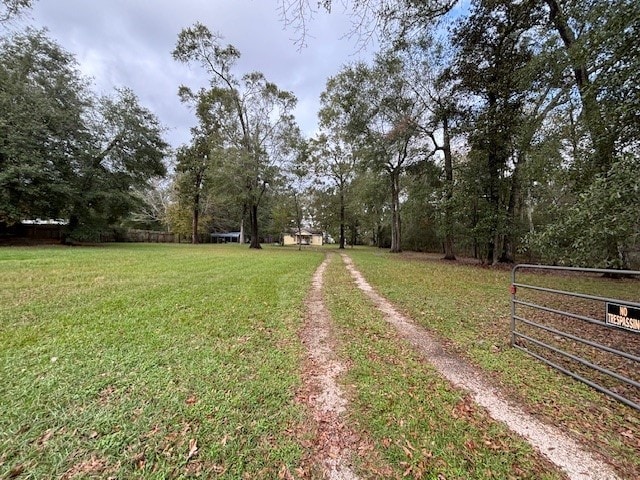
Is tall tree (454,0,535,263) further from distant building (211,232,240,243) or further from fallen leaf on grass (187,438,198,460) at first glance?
distant building (211,232,240,243)

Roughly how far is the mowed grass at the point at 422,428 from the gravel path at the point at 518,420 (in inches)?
4.0

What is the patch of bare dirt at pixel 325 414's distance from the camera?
1.72m

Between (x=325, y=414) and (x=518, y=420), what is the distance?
1.57 metres

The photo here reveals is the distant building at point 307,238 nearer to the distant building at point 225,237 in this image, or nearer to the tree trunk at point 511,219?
the distant building at point 225,237

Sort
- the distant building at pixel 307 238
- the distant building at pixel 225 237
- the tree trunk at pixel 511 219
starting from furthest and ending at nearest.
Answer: the distant building at pixel 307 238, the distant building at pixel 225 237, the tree trunk at pixel 511 219

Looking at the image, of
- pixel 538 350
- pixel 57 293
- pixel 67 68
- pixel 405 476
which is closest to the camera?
pixel 405 476

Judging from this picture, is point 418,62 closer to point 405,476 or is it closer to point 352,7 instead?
point 352,7

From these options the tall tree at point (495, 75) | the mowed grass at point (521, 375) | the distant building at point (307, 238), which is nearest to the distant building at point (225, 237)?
the distant building at point (307, 238)

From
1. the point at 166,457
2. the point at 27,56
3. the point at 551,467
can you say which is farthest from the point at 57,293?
the point at 27,56

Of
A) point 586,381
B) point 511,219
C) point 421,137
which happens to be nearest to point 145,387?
point 586,381

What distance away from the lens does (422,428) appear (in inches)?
81.4

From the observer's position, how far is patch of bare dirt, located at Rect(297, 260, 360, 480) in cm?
172

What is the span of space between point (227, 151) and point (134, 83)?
24.8 ft

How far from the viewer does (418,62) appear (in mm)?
14828
